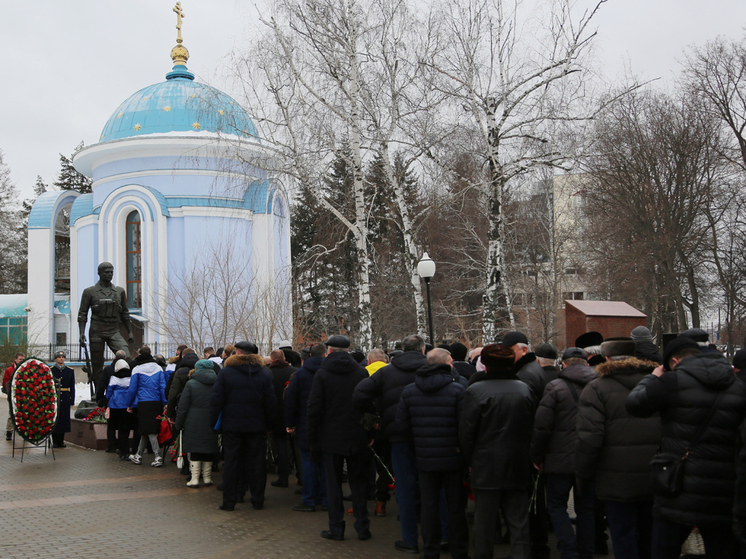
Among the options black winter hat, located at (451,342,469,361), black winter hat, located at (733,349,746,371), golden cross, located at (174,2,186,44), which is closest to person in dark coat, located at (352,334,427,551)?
black winter hat, located at (451,342,469,361)

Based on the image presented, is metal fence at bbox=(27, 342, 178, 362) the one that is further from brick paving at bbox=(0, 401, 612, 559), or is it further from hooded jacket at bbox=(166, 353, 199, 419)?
hooded jacket at bbox=(166, 353, 199, 419)

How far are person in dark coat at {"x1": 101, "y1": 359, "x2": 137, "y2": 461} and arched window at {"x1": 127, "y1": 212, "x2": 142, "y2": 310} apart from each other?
1739cm

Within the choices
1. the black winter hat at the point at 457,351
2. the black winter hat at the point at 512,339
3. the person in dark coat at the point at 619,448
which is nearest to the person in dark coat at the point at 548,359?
the black winter hat at the point at 512,339

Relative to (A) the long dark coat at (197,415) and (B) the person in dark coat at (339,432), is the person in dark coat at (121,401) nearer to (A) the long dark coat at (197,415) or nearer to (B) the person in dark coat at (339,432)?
(A) the long dark coat at (197,415)

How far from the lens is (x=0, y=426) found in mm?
17344

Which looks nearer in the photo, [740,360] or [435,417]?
[435,417]

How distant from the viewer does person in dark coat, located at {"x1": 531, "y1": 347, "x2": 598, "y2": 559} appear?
6094 mm

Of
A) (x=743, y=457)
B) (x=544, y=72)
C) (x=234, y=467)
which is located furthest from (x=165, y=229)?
(x=743, y=457)

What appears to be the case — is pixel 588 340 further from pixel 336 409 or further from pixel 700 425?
pixel 700 425

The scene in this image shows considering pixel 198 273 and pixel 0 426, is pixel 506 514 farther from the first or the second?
pixel 198 273

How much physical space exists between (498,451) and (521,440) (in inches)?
8.8

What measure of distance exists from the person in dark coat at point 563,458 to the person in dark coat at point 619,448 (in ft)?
1.71

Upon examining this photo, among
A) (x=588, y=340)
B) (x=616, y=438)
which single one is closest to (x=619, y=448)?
(x=616, y=438)

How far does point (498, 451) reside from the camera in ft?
19.2
